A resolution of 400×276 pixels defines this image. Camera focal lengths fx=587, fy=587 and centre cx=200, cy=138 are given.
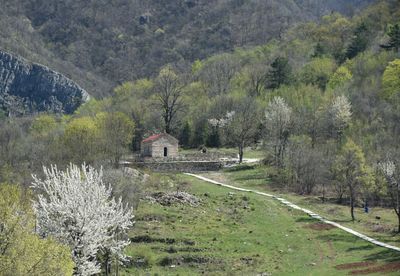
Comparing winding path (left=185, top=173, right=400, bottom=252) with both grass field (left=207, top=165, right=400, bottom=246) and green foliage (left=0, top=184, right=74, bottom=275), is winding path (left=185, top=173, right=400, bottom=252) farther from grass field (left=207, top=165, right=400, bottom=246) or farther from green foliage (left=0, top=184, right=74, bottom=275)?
green foliage (left=0, top=184, right=74, bottom=275)

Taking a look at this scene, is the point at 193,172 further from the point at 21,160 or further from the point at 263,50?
the point at 263,50

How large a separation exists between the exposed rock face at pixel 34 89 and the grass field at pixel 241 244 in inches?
5600

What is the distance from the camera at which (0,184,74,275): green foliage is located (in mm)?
22734

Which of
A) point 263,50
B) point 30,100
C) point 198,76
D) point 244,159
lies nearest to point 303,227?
point 244,159

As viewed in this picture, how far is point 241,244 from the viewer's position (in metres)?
41.5

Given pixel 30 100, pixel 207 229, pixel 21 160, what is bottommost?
pixel 207 229

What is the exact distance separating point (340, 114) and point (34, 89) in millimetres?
133854

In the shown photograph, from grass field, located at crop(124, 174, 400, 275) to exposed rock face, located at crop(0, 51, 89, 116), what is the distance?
142 metres

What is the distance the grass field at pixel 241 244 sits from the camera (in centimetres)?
3694

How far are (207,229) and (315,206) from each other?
42.1 feet

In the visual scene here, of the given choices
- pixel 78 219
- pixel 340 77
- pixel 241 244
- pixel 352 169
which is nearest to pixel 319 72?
pixel 340 77

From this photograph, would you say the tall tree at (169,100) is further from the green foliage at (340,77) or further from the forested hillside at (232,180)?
the green foliage at (340,77)

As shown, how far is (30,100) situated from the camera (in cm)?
19250

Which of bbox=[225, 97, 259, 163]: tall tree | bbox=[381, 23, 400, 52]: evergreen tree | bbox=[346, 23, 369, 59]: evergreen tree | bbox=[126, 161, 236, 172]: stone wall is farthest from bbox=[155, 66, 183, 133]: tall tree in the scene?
bbox=[381, 23, 400, 52]: evergreen tree
